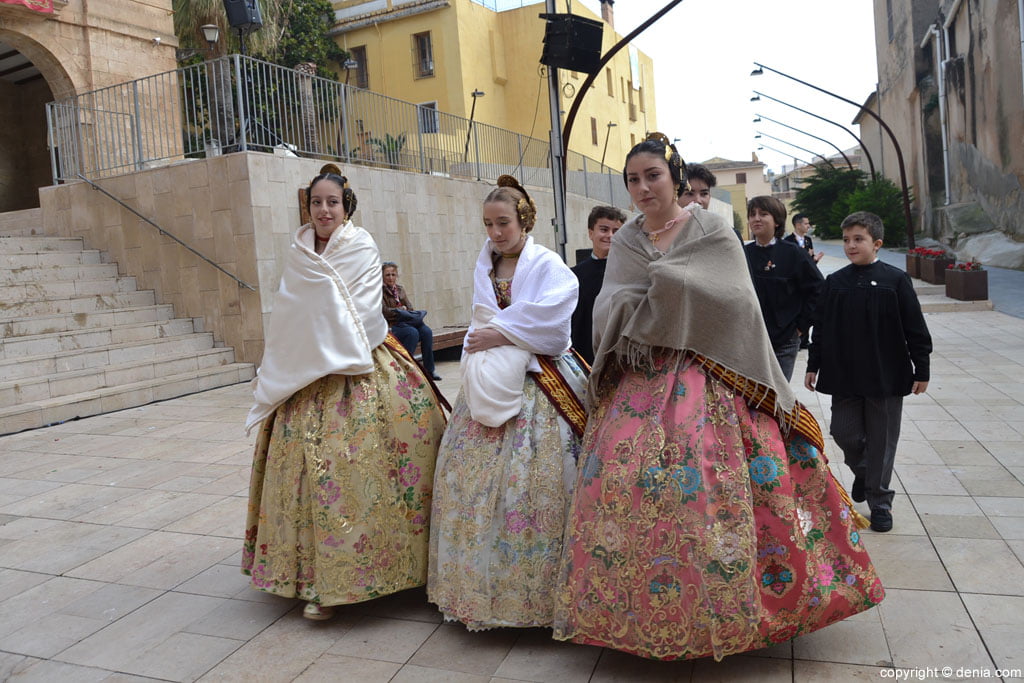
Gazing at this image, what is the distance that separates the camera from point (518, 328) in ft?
10.4

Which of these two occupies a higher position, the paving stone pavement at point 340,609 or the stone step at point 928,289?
the stone step at point 928,289

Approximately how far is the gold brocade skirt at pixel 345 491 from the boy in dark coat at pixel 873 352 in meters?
2.12

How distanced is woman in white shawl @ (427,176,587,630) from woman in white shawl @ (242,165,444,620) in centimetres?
19

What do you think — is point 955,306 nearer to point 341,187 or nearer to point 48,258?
point 341,187

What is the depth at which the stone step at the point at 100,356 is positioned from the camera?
8367 millimetres

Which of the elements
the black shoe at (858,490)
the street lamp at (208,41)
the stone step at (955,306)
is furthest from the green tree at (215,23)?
the black shoe at (858,490)

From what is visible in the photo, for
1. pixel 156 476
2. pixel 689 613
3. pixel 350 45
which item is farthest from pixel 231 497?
pixel 350 45

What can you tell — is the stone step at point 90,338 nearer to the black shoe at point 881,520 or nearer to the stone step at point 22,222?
the stone step at point 22,222

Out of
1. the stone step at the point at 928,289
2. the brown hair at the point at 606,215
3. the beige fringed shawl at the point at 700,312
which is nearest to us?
the beige fringed shawl at the point at 700,312

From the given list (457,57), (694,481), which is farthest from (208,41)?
(694,481)

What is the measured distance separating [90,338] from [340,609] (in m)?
7.50

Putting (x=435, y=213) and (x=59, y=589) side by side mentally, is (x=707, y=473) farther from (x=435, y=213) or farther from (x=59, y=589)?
(x=435, y=213)

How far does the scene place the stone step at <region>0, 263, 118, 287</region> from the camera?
32.9 ft

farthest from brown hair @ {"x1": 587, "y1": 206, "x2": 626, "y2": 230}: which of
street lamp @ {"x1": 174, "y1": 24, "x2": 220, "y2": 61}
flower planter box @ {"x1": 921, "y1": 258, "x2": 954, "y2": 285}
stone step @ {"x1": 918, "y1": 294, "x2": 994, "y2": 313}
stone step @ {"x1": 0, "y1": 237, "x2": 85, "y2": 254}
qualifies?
flower planter box @ {"x1": 921, "y1": 258, "x2": 954, "y2": 285}
